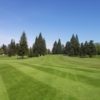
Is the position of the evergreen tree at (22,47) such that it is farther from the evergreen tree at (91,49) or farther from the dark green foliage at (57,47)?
the dark green foliage at (57,47)

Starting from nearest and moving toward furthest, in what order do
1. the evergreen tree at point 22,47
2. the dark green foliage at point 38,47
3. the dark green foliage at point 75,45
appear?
the evergreen tree at point 22,47
the dark green foliage at point 38,47
the dark green foliage at point 75,45

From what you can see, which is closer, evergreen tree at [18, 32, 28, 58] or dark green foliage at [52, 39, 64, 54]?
evergreen tree at [18, 32, 28, 58]

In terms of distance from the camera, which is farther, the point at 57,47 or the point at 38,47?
the point at 57,47

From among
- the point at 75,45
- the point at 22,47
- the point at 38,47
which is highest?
the point at 75,45

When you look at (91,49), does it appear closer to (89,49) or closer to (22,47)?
(89,49)

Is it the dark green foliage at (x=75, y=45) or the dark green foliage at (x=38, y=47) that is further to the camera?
the dark green foliage at (x=75, y=45)

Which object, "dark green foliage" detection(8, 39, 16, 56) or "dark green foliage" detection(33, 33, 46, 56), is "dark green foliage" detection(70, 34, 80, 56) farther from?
"dark green foliage" detection(8, 39, 16, 56)

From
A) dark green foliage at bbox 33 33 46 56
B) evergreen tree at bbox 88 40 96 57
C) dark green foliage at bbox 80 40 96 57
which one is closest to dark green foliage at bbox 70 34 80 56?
dark green foliage at bbox 80 40 96 57

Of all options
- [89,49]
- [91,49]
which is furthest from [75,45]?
[91,49]

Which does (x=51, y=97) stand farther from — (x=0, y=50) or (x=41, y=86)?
(x=0, y=50)

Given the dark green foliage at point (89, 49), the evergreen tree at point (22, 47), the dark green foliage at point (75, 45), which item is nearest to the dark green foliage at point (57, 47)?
the dark green foliage at point (75, 45)

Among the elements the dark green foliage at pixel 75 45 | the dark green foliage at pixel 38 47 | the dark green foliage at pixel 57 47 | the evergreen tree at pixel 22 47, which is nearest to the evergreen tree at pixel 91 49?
the dark green foliage at pixel 75 45

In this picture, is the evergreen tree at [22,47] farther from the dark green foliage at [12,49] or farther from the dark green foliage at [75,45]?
the dark green foliage at [75,45]

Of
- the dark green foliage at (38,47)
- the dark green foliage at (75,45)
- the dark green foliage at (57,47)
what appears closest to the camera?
the dark green foliage at (38,47)
